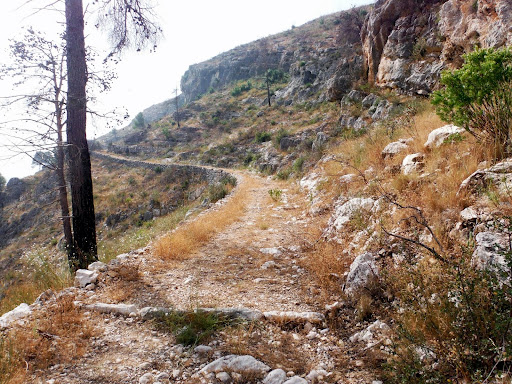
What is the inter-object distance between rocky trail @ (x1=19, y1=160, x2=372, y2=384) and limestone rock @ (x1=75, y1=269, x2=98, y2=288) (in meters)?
0.04

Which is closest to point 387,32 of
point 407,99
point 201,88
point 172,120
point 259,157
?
point 407,99

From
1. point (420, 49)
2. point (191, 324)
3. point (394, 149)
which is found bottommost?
point (191, 324)

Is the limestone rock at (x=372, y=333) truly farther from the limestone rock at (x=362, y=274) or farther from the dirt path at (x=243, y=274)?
the dirt path at (x=243, y=274)

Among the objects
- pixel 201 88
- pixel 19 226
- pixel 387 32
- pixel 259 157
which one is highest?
pixel 201 88

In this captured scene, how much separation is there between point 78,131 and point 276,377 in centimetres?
510

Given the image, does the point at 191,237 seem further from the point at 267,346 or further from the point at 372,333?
the point at 372,333

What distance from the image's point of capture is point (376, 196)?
A: 4.67 m

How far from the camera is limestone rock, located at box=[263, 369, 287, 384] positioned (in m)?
2.07

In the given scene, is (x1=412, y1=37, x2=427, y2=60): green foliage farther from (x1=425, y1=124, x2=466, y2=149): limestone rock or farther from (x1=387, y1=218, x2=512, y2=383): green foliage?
(x1=387, y1=218, x2=512, y2=383): green foliage

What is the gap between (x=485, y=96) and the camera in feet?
12.1

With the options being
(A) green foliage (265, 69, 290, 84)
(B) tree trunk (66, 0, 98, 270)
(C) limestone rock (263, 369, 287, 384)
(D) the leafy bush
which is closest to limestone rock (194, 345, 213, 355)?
(C) limestone rock (263, 369, 287, 384)

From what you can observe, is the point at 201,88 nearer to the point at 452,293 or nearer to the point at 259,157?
the point at 259,157

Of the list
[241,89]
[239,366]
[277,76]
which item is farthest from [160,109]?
[239,366]

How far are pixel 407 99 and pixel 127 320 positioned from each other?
1290 cm
